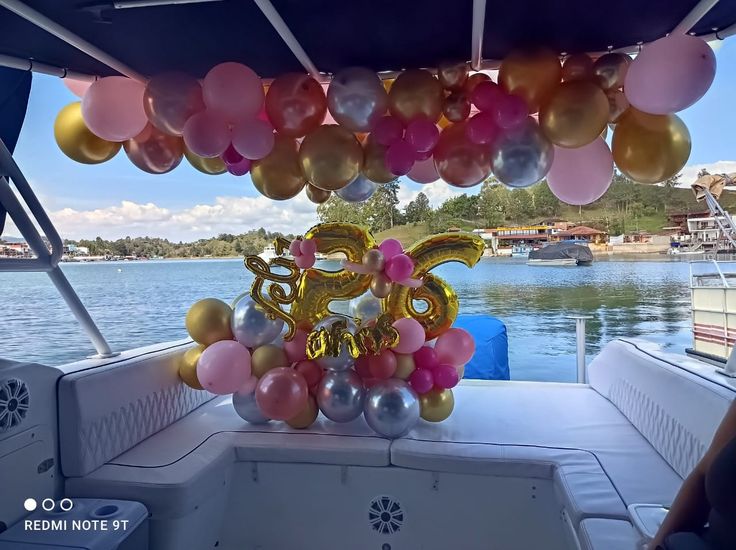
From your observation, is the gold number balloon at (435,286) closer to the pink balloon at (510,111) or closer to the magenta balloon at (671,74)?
the pink balloon at (510,111)

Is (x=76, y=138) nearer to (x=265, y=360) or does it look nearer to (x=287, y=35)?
(x=287, y=35)

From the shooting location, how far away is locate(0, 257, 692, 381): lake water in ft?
20.5

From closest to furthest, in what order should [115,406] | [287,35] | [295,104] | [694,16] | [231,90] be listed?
1. [694,16]
2. [287,35]
3. [231,90]
4. [295,104]
5. [115,406]

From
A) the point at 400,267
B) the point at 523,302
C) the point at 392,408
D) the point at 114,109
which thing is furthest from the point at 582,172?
the point at 523,302

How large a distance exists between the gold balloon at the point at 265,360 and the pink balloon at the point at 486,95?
4.59 ft

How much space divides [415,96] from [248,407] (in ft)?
5.21

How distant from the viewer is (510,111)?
183 centimetres

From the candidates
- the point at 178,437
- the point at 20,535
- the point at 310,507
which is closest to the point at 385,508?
the point at 310,507

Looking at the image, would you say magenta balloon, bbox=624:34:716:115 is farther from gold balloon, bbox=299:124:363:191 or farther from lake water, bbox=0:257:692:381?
lake water, bbox=0:257:692:381

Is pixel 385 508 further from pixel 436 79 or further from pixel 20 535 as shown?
pixel 436 79

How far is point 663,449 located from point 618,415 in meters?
0.50

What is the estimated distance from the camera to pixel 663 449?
77.0 inches

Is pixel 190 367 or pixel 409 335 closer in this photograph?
pixel 409 335

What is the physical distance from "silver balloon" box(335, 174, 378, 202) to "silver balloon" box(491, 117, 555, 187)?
716mm
